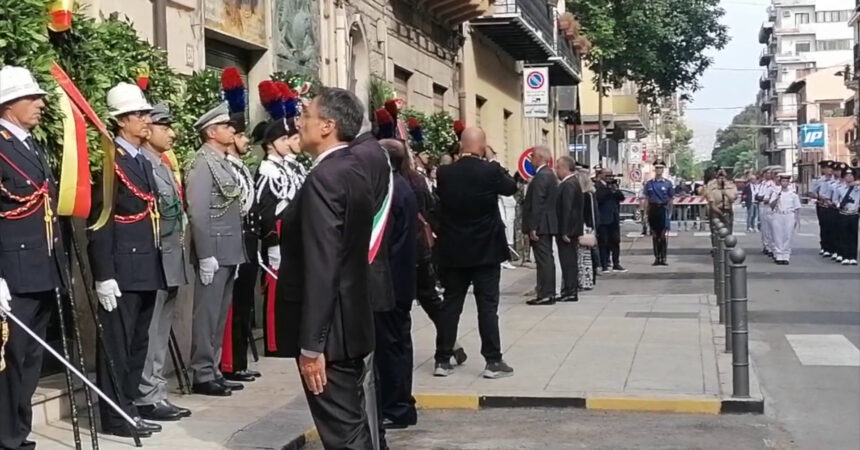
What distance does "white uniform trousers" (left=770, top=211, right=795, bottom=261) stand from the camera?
25.2m

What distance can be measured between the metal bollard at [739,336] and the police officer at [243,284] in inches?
146

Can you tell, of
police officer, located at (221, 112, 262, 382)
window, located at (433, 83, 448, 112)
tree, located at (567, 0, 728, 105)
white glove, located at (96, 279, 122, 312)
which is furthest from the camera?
tree, located at (567, 0, 728, 105)

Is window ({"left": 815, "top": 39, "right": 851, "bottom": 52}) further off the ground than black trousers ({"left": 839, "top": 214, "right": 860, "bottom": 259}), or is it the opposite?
window ({"left": 815, "top": 39, "right": 851, "bottom": 52})

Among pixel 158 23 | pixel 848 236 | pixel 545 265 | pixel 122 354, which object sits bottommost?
pixel 848 236

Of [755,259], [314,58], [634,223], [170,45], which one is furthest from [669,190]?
[634,223]

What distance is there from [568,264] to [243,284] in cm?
797

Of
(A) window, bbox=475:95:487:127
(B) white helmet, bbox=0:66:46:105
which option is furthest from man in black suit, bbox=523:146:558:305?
(A) window, bbox=475:95:487:127

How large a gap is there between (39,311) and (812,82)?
14720 cm

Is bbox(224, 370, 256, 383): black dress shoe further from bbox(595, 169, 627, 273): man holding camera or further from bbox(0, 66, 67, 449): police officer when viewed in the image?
bbox(595, 169, 627, 273): man holding camera

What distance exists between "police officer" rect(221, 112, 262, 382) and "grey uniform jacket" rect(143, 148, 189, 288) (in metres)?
0.94

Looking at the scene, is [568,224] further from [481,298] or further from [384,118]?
[384,118]

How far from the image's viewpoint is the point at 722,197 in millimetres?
23203

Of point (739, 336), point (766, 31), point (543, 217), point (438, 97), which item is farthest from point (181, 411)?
point (766, 31)

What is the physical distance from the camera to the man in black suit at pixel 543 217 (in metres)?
16.6
